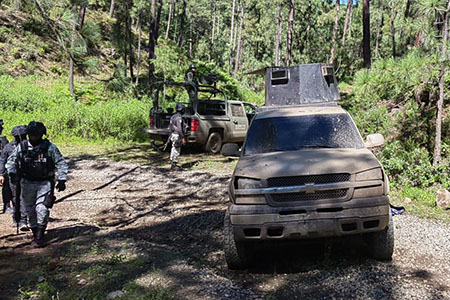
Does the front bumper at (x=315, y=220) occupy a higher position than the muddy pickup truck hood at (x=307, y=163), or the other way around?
the muddy pickup truck hood at (x=307, y=163)

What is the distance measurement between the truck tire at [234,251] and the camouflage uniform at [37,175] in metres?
2.59

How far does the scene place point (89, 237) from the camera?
5.97 metres

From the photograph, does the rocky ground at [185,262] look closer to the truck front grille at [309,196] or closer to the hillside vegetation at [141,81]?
the truck front grille at [309,196]

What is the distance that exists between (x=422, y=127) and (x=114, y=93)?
683 cm

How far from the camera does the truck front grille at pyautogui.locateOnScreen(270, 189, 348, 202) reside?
4.14m

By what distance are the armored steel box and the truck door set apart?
405 centimetres

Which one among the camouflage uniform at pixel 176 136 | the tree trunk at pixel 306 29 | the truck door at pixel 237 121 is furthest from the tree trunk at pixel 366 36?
the tree trunk at pixel 306 29

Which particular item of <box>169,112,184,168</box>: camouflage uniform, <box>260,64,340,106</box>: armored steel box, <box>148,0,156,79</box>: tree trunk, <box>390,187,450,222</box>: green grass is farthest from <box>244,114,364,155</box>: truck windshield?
<box>148,0,156,79</box>: tree trunk

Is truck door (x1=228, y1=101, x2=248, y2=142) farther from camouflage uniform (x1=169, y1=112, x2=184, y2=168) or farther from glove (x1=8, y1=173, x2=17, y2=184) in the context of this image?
glove (x1=8, y1=173, x2=17, y2=184)

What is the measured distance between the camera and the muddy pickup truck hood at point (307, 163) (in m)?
4.20

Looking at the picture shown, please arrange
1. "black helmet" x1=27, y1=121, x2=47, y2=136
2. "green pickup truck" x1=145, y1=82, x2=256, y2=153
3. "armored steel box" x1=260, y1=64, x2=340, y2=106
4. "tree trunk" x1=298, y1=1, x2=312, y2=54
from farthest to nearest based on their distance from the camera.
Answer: "tree trunk" x1=298, y1=1, x2=312, y2=54
"green pickup truck" x1=145, y1=82, x2=256, y2=153
"armored steel box" x1=260, y1=64, x2=340, y2=106
"black helmet" x1=27, y1=121, x2=47, y2=136

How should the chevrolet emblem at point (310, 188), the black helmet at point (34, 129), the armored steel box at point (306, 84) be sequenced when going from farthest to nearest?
the armored steel box at point (306, 84)
the black helmet at point (34, 129)
the chevrolet emblem at point (310, 188)

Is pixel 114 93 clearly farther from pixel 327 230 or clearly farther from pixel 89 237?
pixel 327 230

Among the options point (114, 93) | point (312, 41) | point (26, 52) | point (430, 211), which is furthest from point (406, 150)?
point (312, 41)
